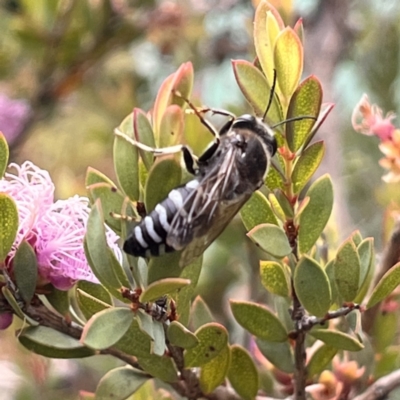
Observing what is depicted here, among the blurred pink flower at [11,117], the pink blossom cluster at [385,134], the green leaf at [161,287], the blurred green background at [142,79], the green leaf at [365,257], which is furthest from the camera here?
the blurred pink flower at [11,117]

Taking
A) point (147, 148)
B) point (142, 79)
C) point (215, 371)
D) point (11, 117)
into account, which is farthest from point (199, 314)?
point (142, 79)

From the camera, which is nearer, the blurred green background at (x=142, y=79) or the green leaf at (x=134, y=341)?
the green leaf at (x=134, y=341)

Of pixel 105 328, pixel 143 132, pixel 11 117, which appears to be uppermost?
pixel 143 132

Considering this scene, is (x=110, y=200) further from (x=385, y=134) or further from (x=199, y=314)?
(x=385, y=134)

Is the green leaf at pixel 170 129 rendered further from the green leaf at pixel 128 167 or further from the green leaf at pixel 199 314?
the green leaf at pixel 199 314

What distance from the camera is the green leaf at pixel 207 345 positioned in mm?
487

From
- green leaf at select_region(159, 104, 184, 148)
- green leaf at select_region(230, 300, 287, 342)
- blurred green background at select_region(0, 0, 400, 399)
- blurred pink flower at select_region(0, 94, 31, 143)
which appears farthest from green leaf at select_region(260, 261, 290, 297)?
blurred pink flower at select_region(0, 94, 31, 143)

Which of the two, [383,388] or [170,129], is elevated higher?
[170,129]

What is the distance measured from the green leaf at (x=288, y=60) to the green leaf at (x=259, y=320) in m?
0.17

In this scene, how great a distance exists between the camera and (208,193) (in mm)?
538

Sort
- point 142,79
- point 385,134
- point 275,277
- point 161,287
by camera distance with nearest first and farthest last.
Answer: point 161,287
point 275,277
point 385,134
point 142,79

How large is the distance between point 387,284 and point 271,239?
10 centimetres

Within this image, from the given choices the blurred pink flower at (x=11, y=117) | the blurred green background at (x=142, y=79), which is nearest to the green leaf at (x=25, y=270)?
the blurred green background at (x=142, y=79)

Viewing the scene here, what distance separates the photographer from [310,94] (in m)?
0.48
